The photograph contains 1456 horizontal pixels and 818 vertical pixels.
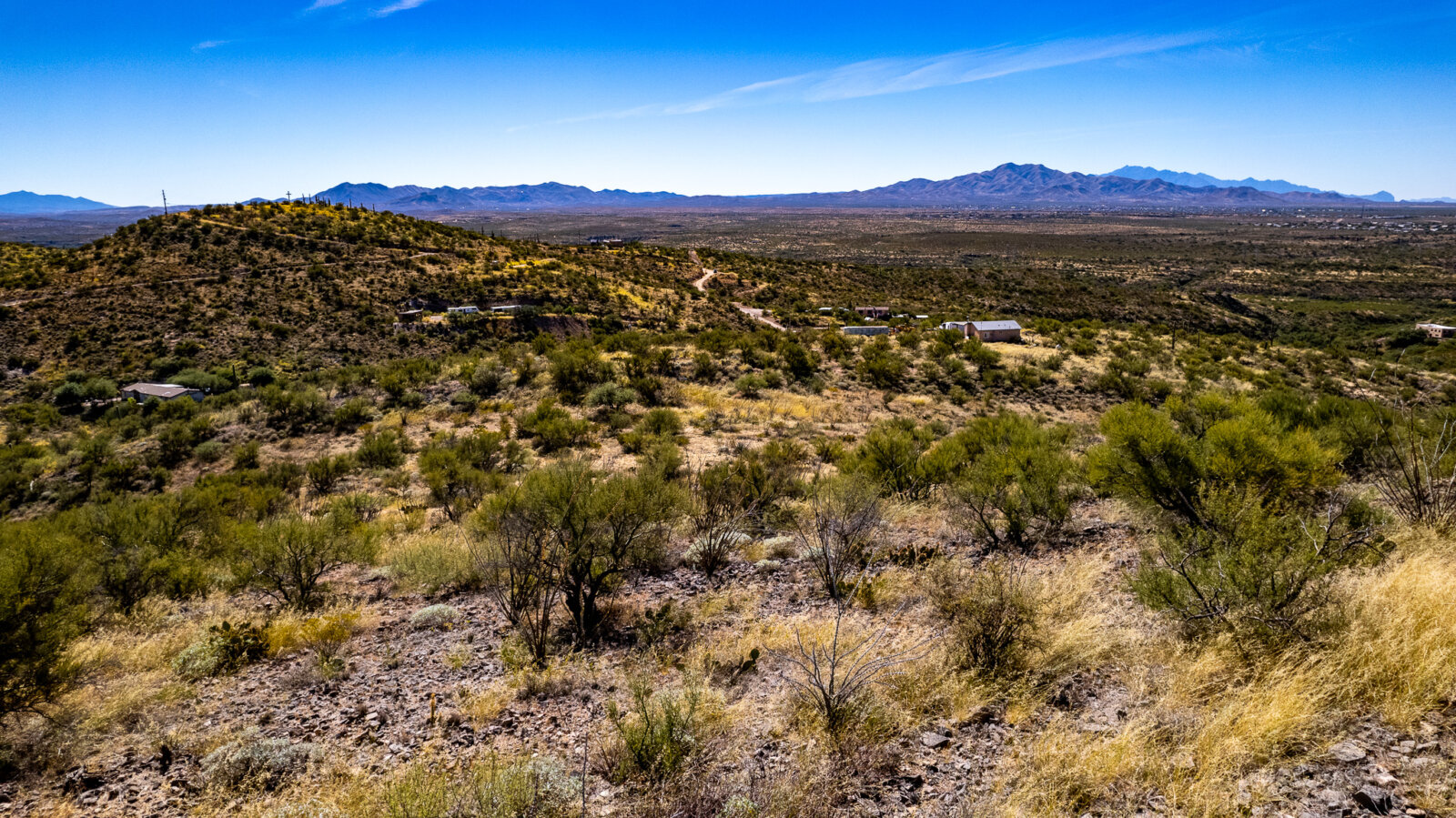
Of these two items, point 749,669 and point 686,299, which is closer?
point 749,669

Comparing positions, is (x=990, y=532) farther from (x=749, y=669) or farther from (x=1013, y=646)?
(x=749, y=669)

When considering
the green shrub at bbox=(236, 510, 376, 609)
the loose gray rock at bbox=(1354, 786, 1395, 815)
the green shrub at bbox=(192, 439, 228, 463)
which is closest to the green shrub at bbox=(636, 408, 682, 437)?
the green shrub at bbox=(236, 510, 376, 609)

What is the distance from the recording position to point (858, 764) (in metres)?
4.37

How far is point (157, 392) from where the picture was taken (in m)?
26.1

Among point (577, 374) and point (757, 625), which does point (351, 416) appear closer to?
point (577, 374)

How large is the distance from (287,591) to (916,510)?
9.34m

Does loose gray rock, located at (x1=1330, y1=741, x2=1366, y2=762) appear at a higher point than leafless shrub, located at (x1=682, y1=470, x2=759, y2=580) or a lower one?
higher

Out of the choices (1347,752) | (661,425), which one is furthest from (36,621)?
(661,425)

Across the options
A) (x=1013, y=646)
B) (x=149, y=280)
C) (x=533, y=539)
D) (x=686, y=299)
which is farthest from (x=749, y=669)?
(x=149, y=280)

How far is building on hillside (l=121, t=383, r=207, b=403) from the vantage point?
84.4ft

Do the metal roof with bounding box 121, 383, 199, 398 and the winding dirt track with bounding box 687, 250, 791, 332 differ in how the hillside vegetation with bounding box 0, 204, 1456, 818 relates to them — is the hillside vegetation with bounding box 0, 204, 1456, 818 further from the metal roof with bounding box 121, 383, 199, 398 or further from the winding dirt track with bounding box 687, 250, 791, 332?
the winding dirt track with bounding box 687, 250, 791, 332

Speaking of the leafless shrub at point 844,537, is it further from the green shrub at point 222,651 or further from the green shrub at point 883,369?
the green shrub at point 883,369

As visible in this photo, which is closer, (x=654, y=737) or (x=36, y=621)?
(x=654, y=737)

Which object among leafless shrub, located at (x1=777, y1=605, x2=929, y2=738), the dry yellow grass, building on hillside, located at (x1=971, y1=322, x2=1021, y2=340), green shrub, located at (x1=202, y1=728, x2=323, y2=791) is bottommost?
green shrub, located at (x1=202, y1=728, x2=323, y2=791)
